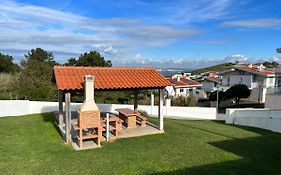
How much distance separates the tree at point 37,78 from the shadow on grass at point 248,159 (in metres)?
16.2

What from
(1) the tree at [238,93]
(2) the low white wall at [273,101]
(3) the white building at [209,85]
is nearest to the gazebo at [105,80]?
(2) the low white wall at [273,101]

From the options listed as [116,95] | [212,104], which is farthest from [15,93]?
[212,104]

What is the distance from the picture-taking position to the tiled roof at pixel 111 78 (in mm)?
11641

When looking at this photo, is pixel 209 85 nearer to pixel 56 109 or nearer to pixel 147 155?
pixel 56 109

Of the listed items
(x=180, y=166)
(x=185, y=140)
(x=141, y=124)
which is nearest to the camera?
(x=180, y=166)

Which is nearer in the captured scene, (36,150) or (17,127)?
(36,150)

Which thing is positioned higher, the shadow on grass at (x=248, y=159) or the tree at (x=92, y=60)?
the tree at (x=92, y=60)

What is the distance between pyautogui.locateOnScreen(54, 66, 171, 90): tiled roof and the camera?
11.6 meters

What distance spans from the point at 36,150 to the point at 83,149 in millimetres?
1664

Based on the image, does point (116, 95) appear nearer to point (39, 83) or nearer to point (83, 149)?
point (39, 83)

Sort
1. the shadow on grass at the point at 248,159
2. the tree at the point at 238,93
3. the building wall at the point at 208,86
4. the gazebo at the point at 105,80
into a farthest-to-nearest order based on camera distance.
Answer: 1. the building wall at the point at 208,86
2. the tree at the point at 238,93
3. the gazebo at the point at 105,80
4. the shadow on grass at the point at 248,159

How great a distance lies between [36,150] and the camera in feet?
33.5

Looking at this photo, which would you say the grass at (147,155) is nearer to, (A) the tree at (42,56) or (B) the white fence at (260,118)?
(B) the white fence at (260,118)

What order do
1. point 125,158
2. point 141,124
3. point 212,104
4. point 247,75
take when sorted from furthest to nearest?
point 247,75, point 212,104, point 141,124, point 125,158
